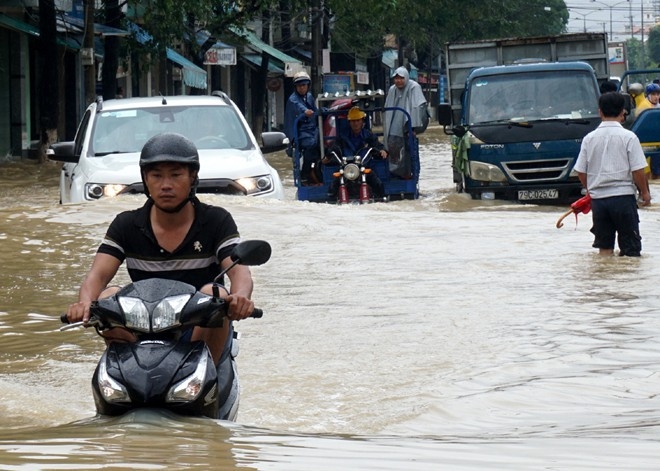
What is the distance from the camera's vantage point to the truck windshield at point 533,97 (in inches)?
752

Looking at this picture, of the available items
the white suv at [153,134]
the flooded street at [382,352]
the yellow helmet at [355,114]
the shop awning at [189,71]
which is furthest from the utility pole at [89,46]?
the white suv at [153,134]

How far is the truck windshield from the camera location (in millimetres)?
19109

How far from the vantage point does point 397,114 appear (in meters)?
19.2

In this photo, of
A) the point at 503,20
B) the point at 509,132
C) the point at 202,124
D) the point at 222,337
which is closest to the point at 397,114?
the point at 509,132

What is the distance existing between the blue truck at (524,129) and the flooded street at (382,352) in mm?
2441

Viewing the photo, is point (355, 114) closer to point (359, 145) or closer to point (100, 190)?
point (359, 145)

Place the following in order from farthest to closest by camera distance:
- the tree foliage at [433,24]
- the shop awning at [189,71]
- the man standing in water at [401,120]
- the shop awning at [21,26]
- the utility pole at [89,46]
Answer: the tree foliage at [433,24] → the shop awning at [189,71] → the shop awning at [21,26] → the utility pole at [89,46] → the man standing in water at [401,120]

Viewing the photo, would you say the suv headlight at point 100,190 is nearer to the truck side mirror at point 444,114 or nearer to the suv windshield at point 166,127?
the suv windshield at point 166,127

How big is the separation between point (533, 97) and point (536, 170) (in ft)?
3.61

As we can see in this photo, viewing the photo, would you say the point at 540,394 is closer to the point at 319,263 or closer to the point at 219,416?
the point at 219,416

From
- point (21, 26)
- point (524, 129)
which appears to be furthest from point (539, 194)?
point (21, 26)

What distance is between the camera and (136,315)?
4.98m

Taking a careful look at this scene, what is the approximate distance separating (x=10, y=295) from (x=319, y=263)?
307 cm

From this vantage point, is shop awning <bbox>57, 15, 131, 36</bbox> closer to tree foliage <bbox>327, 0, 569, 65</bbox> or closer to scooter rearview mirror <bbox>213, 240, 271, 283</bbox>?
tree foliage <bbox>327, 0, 569, 65</bbox>
